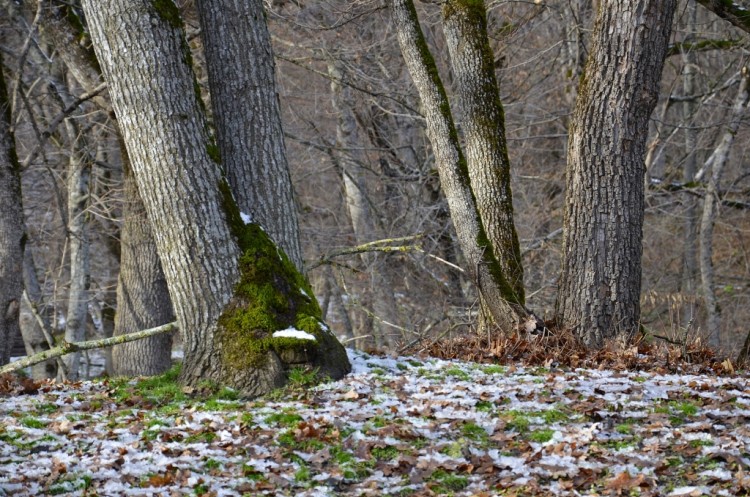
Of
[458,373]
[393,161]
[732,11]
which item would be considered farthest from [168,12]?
[393,161]

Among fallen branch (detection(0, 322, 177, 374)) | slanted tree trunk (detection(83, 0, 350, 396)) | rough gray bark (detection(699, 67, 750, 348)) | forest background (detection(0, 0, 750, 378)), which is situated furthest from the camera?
rough gray bark (detection(699, 67, 750, 348))

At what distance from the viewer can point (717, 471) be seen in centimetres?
440

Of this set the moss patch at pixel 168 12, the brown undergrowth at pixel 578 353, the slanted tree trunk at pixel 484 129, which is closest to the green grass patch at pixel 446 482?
the brown undergrowth at pixel 578 353

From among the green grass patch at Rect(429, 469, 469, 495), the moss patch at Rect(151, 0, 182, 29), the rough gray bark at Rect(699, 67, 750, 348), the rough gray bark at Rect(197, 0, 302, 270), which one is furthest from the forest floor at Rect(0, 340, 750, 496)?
the rough gray bark at Rect(699, 67, 750, 348)

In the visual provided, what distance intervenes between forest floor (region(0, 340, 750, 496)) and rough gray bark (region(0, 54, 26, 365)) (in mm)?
2364

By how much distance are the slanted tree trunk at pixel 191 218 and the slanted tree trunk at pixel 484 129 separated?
316cm

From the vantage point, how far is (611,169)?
7590 mm

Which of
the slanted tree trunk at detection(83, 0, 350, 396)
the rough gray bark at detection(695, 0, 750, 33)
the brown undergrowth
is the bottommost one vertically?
the brown undergrowth

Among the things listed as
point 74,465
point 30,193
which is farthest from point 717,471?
point 30,193

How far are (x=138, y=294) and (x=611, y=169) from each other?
587 cm

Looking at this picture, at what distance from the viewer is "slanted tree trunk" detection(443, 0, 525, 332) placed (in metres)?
8.52

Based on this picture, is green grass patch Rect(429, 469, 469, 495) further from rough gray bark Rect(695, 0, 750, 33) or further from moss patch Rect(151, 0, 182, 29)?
rough gray bark Rect(695, 0, 750, 33)

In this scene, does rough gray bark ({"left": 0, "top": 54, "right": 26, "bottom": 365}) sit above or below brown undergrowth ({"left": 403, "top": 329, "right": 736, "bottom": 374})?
above

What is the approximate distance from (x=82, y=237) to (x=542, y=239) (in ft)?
23.2
